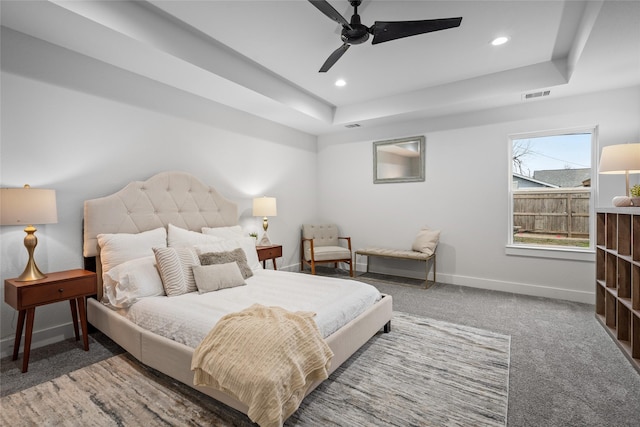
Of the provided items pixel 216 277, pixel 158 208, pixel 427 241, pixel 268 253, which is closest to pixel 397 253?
pixel 427 241

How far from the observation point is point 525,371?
2.31 meters

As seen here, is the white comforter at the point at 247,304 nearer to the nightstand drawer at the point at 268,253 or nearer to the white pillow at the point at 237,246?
the white pillow at the point at 237,246

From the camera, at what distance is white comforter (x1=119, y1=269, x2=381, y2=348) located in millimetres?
2092

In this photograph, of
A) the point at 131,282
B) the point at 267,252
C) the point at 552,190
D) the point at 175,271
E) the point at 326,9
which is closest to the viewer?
the point at 326,9

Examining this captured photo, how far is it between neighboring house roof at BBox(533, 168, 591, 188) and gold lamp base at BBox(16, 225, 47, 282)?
562 centimetres

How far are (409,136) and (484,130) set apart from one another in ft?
3.63

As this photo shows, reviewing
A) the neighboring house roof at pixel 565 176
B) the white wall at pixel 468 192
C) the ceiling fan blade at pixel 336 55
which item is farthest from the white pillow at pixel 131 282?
the neighboring house roof at pixel 565 176

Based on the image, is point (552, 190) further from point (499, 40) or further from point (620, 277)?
point (499, 40)

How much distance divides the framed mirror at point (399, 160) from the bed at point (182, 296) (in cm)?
274

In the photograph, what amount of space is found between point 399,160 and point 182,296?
3.98 m

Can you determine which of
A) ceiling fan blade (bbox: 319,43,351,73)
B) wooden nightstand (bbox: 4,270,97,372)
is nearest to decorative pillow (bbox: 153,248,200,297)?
wooden nightstand (bbox: 4,270,97,372)

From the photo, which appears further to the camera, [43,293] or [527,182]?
[527,182]

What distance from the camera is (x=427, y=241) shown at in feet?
15.5

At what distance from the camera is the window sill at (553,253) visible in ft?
12.8
